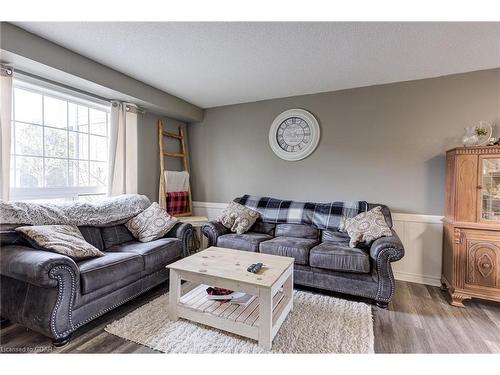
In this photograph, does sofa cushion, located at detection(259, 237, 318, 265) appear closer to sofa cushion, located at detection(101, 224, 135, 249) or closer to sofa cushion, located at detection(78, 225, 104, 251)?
sofa cushion, located at detection(101, 224, 135, 249)

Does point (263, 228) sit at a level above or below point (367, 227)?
below

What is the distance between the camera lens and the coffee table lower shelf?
5.54ft

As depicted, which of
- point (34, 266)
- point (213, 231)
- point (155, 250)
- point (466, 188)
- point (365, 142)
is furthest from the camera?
point (365, 142)

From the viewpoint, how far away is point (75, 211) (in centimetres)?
236

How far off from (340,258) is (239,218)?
1.29 m

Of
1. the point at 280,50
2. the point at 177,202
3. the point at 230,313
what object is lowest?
the point at 230,313

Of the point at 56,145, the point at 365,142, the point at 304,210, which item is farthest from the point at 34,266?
the point at 365,142

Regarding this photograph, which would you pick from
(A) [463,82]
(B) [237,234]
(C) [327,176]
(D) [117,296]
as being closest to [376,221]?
(C) [327,176]

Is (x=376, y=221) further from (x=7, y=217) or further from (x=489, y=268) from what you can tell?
(x=7, y=217)

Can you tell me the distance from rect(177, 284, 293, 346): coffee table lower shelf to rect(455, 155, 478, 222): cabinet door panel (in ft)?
6.05

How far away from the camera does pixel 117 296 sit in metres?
2.03

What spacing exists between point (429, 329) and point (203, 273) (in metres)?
1.80

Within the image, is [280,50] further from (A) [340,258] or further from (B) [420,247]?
(B) [420,247]

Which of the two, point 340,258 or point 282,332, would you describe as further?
point 340,258
